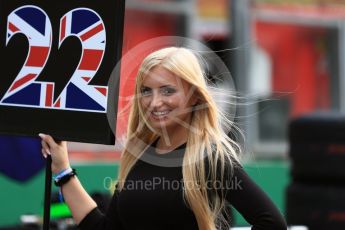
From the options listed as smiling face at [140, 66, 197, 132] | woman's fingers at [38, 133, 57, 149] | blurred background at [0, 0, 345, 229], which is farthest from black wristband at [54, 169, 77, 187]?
blurred background at [0, 0, 345, 229]

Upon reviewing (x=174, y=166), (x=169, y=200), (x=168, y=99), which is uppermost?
(x=168, y=99)

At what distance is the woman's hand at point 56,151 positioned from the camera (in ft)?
8.88

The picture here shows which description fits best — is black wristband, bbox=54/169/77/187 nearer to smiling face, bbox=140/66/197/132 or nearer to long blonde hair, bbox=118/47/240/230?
long blonde hair, bbox=118/47/240/230

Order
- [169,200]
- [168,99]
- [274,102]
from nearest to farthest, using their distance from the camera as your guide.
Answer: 1. [169,200]
2. [168,99]
3. [274,102]

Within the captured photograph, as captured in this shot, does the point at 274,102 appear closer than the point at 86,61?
No

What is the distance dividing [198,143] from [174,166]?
4.4 inches

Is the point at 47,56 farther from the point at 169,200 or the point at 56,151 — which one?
the point at 169,200

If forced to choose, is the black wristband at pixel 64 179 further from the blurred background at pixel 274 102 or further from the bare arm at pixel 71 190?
the blurred background at pixel 274 102

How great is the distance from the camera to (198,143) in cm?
256

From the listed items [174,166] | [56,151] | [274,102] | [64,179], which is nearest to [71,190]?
[64,179]

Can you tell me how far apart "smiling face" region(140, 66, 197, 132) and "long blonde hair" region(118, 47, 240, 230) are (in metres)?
0.02

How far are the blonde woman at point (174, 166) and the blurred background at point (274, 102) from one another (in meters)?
2.33

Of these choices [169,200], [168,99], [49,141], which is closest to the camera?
[169,200]

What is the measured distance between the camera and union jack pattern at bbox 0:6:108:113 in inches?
107
